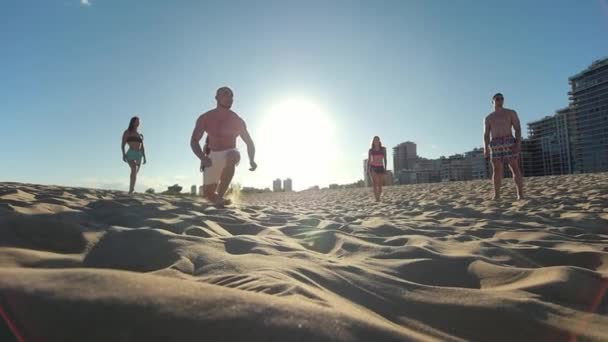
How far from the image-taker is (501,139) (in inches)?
242

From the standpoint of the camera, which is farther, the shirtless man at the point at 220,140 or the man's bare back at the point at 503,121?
the man's bare back at the point at 503,121

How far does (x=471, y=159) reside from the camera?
72750 millimetres

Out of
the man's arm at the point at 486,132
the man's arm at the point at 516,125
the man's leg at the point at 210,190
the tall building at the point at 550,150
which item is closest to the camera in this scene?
the man's leg at the point at 210,190

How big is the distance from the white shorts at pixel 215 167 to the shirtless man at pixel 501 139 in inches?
162

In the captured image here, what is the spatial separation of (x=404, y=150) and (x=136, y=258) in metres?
71.2

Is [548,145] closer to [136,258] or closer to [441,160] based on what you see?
[441,160]

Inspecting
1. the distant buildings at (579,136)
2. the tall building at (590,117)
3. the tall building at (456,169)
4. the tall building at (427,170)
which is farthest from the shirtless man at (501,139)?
the tall building at (456,169)

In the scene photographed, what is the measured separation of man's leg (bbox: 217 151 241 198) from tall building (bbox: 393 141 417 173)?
6587 cm

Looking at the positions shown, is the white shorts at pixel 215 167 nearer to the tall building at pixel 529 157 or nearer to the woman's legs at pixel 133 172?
the woman's legs at pixel 133 172

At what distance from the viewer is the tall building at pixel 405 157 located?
69.3 metres

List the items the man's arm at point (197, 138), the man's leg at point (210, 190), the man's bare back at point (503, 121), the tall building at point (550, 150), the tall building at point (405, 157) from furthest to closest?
the tall building at point (405, 157), the tall building at point (550, 150), the man's bare back at point (503, 121), the man's leg at point (210, 190), the man's arm at point (197, 138)

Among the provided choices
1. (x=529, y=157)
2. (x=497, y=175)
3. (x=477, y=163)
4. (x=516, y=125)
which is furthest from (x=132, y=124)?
(x=477, y=163)

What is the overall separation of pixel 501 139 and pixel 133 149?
269 inches

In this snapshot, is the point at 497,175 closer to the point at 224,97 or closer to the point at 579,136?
the point at 224,97
